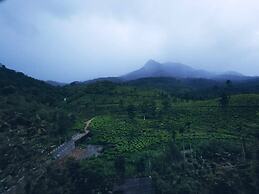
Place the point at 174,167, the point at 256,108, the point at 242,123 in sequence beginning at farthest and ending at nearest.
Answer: the point at 256,108 → the point at 242,123 → the point at 174,167

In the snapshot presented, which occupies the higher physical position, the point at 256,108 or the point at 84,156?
the point at 256,108

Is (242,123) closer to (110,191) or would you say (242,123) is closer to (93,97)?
(110,191)

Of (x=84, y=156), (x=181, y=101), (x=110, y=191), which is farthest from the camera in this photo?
(x=181, y=101)

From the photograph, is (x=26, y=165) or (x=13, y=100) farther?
(x=13, y=100)

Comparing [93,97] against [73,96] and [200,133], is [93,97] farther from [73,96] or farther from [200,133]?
[200,133]

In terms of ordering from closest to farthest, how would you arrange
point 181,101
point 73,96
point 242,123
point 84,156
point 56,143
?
point 84,156
point 56,143
point 242,123
point 181,101
point 73,96

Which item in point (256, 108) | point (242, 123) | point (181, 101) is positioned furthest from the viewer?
point (181, 101)

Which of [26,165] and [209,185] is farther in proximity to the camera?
[26,165]

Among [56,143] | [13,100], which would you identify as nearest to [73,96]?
[13,100]

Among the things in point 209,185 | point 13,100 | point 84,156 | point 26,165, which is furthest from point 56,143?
point 209,185
